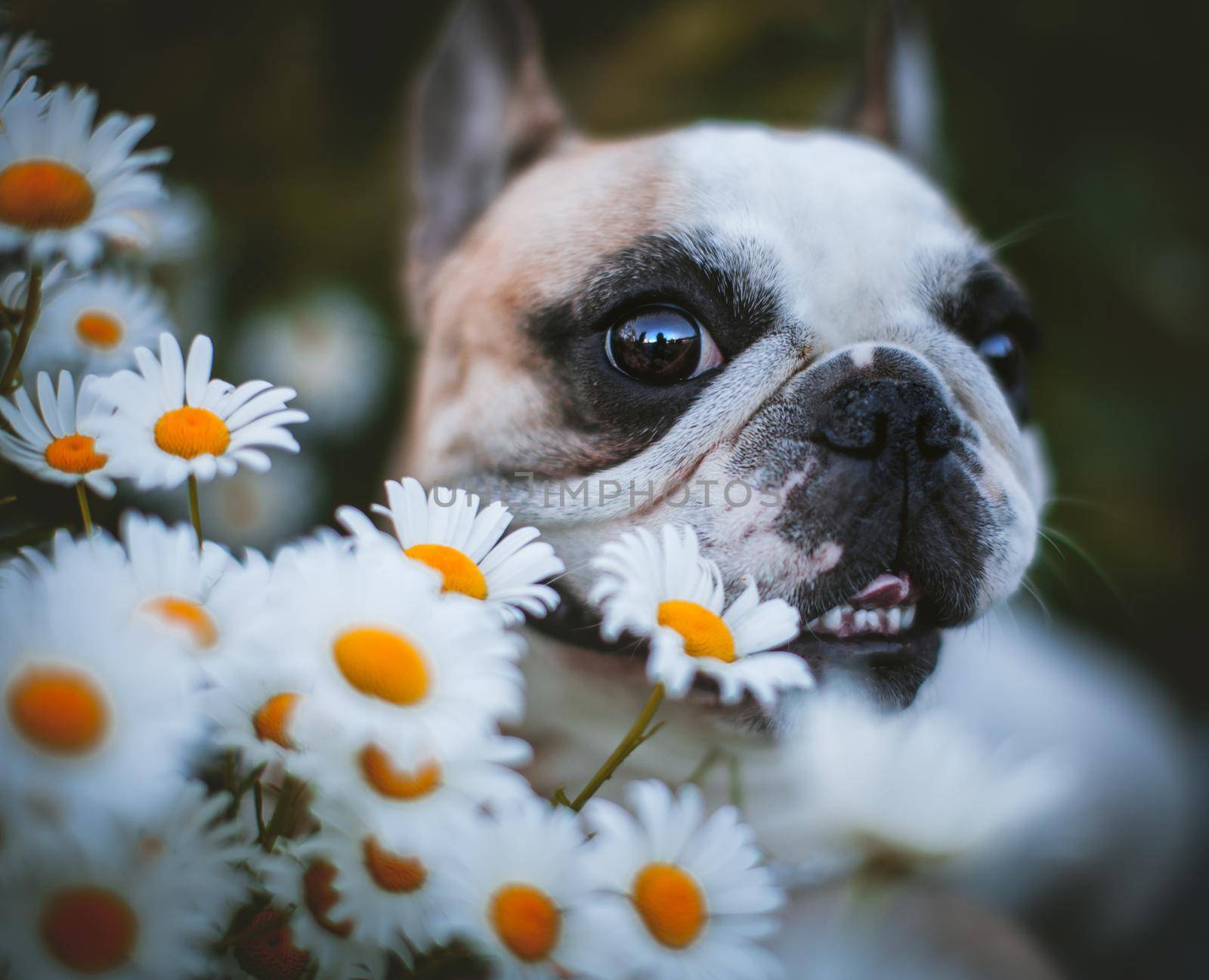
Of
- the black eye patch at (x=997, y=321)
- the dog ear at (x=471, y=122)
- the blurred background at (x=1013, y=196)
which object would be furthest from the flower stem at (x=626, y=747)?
the blurred background at (x=1013, y=196)

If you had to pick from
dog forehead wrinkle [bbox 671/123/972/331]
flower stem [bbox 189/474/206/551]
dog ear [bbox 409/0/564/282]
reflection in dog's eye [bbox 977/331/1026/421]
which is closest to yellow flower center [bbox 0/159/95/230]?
flower stem [bbox 189/474/206/551]

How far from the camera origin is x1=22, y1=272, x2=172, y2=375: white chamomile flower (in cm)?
83

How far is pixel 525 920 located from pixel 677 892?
95mm

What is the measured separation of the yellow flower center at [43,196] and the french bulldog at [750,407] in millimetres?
583

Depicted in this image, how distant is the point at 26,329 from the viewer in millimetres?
653

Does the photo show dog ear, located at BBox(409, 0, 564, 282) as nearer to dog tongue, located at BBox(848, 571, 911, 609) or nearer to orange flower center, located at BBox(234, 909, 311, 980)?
dog tongue, located at BBox(848, 571, 911, 609)

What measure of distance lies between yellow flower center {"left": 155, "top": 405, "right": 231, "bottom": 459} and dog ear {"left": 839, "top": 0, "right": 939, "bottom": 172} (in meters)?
1.61

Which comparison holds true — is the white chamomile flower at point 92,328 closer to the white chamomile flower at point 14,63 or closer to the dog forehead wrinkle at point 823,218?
the white chamomile flower at point 14,63

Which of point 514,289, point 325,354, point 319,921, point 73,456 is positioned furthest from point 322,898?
point 325,354

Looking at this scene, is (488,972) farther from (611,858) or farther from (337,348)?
(337,348)

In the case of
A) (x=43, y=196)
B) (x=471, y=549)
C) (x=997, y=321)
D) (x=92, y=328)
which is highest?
(x=43, y=196)

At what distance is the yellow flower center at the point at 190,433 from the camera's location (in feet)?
2.10

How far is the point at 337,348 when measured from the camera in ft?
6.75

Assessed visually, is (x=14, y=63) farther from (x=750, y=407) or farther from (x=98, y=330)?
(x=750, y=407)
